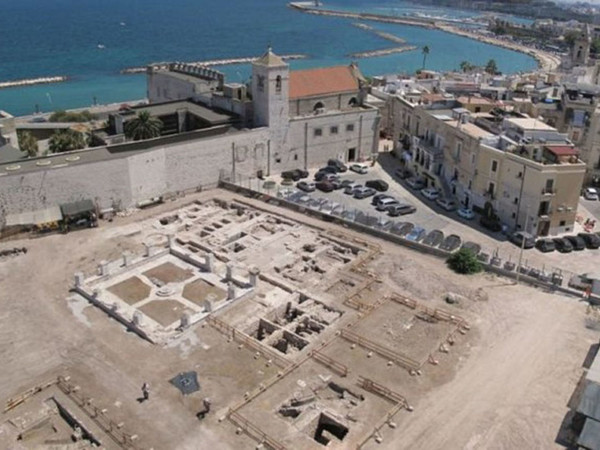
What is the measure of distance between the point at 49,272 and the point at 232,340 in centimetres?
1865

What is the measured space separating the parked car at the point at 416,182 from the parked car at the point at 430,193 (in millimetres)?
1460

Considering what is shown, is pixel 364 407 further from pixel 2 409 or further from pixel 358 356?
pixel 2 409

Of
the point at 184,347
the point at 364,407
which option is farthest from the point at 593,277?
the point at 184,347

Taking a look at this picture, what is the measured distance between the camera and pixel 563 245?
55906 mm

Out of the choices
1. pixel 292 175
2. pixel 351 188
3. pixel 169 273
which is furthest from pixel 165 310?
pixel 292 175

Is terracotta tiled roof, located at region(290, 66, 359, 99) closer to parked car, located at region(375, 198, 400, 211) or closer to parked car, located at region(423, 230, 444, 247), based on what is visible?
parked car, located at region(375, 198, 400, 211)

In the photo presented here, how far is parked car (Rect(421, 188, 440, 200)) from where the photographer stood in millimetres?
A: 67938

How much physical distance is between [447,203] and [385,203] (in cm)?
720

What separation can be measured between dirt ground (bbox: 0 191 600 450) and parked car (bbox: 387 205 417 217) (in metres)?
14.1

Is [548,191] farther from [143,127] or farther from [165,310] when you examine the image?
[143,127]

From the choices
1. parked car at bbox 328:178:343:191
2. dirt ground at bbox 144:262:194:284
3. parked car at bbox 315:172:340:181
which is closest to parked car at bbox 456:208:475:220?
parked car at bbox 328:178:343:191

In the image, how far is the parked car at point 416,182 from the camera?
71188 millimetres

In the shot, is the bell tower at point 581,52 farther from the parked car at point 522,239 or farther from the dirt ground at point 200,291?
the dirt ground at point 200,291

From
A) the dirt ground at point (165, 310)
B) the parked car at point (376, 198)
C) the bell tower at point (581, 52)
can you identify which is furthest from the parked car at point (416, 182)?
the bell tower at point (581, 52)
